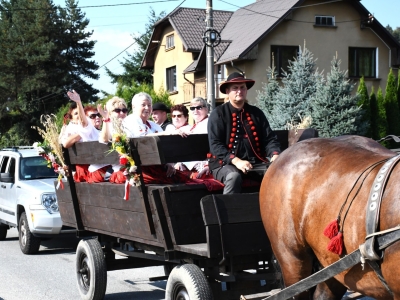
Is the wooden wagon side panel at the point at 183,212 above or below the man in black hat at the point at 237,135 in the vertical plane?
below

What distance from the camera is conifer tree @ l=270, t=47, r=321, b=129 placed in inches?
864

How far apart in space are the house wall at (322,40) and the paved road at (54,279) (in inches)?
851

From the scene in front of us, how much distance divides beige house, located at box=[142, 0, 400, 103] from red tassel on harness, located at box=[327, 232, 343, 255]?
26.7 metres

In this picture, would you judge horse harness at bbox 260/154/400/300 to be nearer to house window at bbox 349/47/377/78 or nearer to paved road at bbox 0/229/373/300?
paved road at bbox 0/229/373/300

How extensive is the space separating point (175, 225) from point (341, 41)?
96.0ft

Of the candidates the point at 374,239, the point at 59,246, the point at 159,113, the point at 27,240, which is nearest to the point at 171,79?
the point at 59,246

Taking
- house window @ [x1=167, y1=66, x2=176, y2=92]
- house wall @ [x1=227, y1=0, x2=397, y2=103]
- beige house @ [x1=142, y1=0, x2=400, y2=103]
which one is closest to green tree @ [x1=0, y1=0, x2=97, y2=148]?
house window @ [x1=167, y1=66, x2=176, y2=92]

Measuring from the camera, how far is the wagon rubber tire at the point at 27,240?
1097 centimetres

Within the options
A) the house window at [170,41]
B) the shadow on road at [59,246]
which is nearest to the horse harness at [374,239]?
the shadow on road at [59,246]

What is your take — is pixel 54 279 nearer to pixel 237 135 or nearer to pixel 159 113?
pixel 159 113

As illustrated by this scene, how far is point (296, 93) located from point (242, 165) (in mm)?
17348

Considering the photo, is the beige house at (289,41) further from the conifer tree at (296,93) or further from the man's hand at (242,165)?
the man's hand at (242,165)

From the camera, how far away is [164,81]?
40.2 meters

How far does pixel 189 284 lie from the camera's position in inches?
213
